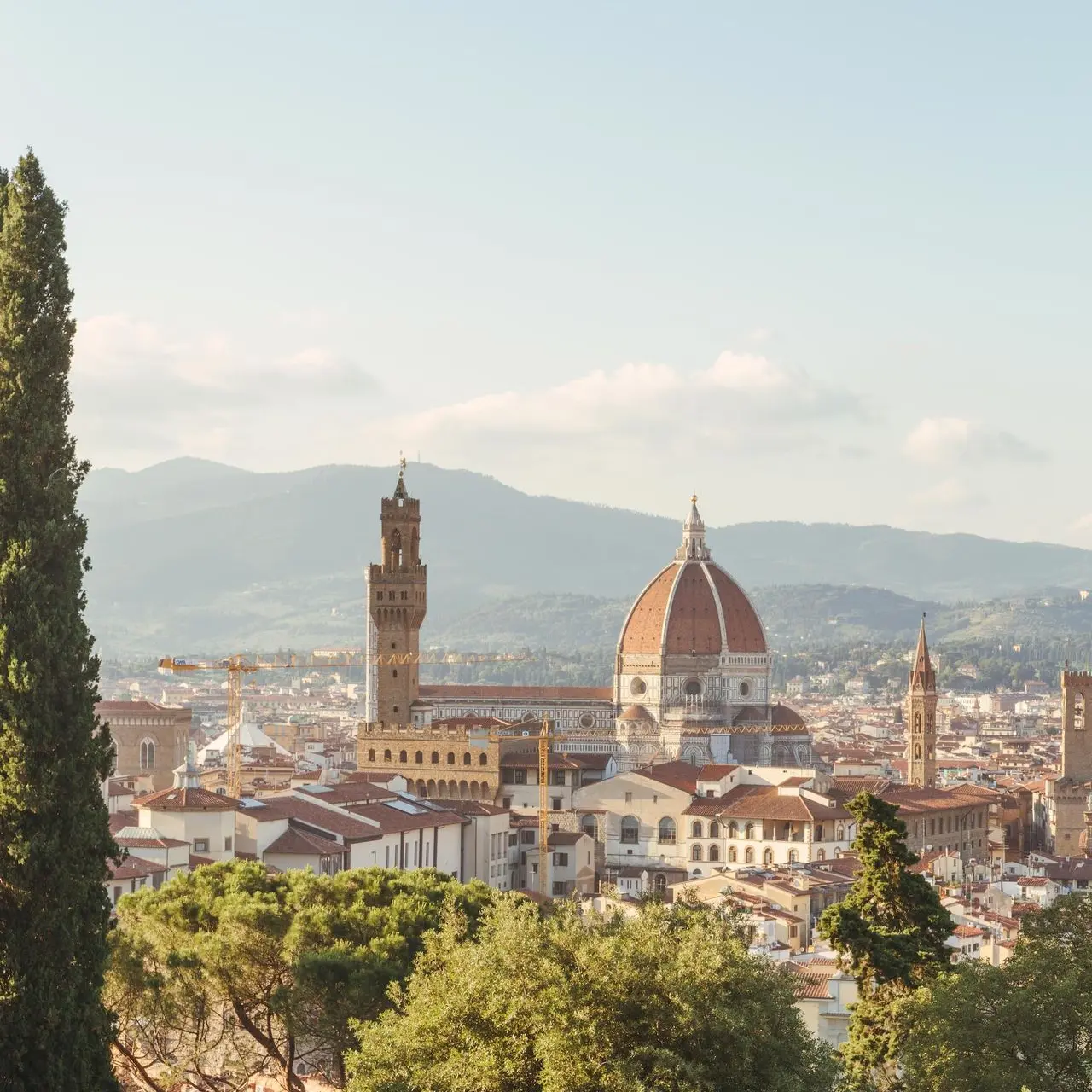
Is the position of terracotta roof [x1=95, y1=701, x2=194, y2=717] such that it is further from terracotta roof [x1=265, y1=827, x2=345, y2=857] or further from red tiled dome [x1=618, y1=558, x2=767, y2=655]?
terracotta roof [x1=265, y1=827, x2=345, y2=857]

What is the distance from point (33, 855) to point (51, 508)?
10.8 feet

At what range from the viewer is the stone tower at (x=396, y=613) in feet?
294

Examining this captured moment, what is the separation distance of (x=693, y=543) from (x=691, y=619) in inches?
231

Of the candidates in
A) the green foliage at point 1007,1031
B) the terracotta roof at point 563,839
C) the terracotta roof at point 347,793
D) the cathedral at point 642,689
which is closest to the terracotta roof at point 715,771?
the cathedral at point 642,689

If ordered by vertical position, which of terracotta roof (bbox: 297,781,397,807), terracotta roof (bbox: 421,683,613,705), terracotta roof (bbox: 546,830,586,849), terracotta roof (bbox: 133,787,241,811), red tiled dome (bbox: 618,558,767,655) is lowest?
terracotta roof (bbox: 546,830,586,849)

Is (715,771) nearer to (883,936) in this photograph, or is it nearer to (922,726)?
(922,726)

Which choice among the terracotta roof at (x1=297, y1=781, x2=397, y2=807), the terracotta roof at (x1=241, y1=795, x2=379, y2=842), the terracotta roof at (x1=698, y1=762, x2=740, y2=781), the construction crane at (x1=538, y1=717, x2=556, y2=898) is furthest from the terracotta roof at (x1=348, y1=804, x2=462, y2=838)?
the terracotta roof at (x1=698, y1=762, x2=740, y2=781)

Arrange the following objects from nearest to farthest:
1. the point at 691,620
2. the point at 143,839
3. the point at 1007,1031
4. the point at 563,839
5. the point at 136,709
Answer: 1. the point at 1007,1031
2. the point at 143,839
3. the point at 563,839
4. the point at 136,709
5. the point at 691,620

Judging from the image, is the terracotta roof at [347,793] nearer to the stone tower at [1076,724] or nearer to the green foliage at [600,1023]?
the green foliage at [600,1023]

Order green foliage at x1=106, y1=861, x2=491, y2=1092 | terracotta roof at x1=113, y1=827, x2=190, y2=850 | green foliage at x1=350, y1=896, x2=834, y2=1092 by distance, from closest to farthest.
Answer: green foliage at x1=350, y1=896, x2=834, y2=1092, green foliage at x1=106, y1=861, x2=491, y2=1092, terracotta roof at x1=113, y1=827, x2=190, y2=850

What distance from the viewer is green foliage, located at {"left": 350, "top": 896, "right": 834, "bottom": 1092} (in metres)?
23.5

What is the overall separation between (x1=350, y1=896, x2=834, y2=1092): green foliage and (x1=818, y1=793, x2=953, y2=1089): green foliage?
7.92 ft

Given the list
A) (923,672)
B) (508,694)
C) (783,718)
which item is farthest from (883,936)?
(923,672)

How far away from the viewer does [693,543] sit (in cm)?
9931
